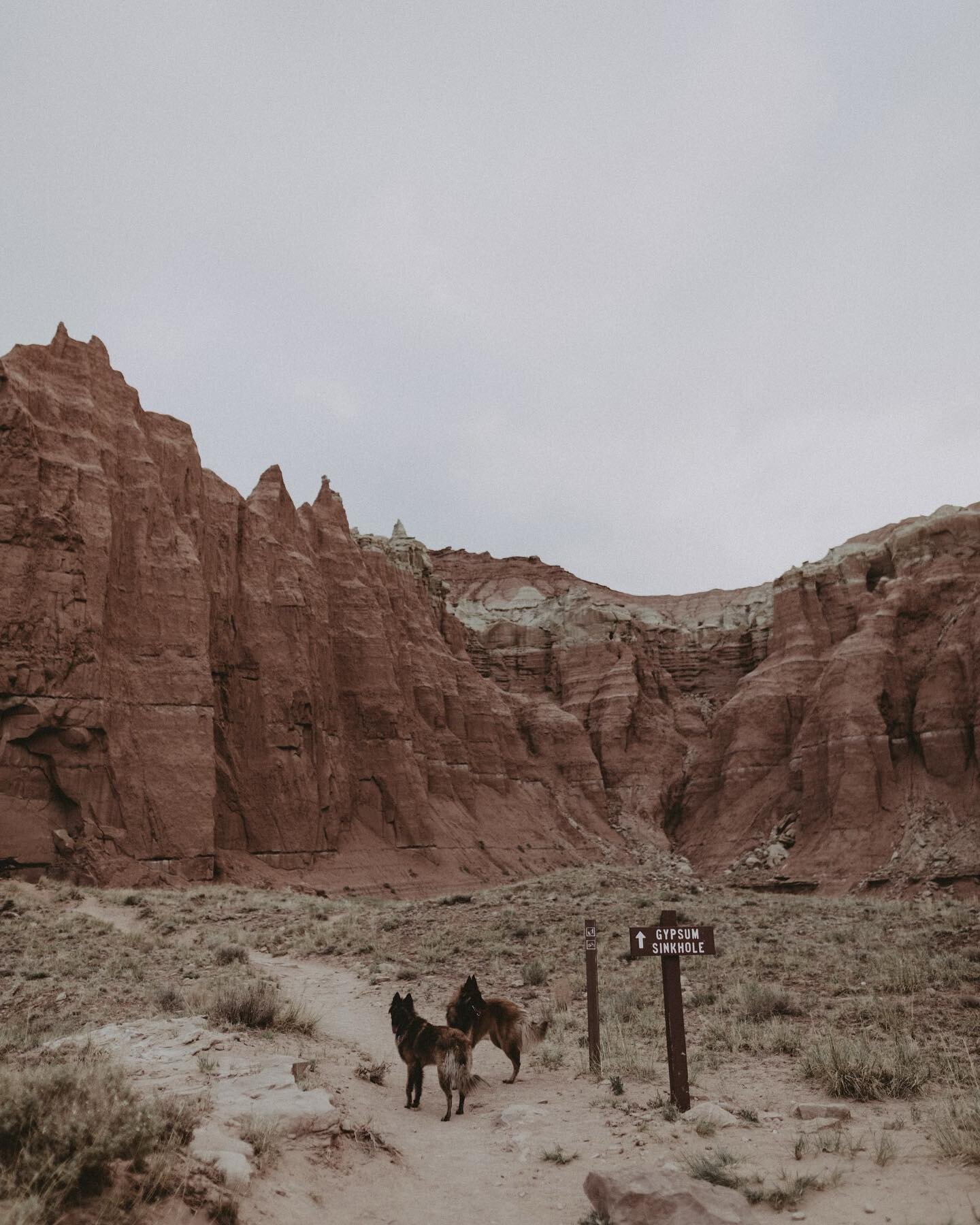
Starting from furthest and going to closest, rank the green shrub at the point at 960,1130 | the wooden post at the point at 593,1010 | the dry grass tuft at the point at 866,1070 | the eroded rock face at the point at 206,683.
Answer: the eroded rock face at the point at 206,683 < the wooden post at the point at 593,1010 < the dry grass tuft at the point at 866,1070 < the green shrub at the point at 960,1130

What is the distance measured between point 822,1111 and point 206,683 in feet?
113

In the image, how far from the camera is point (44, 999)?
12.0 metres

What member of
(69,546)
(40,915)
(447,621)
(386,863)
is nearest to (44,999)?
(40,915)

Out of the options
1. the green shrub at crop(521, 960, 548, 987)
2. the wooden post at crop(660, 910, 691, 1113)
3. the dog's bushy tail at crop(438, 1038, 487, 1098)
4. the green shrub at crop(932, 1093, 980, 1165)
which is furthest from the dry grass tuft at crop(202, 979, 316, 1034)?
the green shrub at crop(932, 1093, 980, 1165)

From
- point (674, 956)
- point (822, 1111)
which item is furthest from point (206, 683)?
point (822, 1111)

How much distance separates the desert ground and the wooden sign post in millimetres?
320

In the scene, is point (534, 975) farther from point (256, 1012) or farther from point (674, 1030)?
point (674, 1030)

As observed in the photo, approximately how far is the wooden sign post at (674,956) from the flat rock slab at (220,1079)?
298 cm

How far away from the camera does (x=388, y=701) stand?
50.3 metres

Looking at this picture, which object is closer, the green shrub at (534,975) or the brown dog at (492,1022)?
the brown dog at (492,1022)

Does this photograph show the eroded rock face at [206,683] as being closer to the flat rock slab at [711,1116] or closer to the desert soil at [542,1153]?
the desert soil at [542,1153]

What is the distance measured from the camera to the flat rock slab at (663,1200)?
16.0 ft

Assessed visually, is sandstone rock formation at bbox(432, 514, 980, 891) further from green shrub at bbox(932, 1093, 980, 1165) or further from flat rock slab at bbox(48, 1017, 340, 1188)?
flat rock slab at bbox(48, 1017, 340, 1188)

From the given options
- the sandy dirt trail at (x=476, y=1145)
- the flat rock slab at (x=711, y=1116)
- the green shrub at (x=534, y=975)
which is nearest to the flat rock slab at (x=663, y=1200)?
the sandy dirt trail at (x=476, y=1145)
